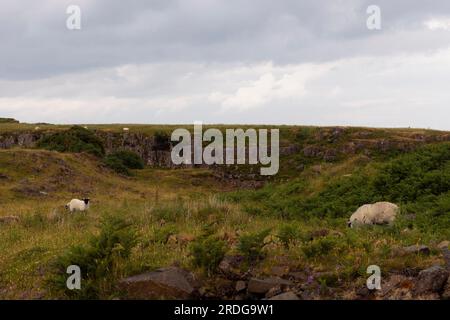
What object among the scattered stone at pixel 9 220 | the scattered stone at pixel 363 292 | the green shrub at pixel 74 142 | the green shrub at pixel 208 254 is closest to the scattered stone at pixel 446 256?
the scattered stone at pixel 363 292

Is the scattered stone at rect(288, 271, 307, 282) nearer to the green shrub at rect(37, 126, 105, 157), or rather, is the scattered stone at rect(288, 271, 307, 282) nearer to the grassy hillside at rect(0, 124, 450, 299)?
the grassy hillside at rect(0, 124, 450, 299)

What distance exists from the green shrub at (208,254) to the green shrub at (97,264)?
1.21m

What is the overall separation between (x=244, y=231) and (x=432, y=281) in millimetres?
5572

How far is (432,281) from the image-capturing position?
7145 mm

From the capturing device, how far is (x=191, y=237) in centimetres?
1092

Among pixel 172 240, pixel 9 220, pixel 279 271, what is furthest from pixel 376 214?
pixel 9 220

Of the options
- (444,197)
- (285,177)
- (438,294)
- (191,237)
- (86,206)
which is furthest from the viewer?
(285,177)

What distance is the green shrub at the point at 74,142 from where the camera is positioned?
54000 millimetres

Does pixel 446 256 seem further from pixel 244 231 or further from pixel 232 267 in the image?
pixel 244 231

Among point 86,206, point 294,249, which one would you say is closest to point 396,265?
point 294,249

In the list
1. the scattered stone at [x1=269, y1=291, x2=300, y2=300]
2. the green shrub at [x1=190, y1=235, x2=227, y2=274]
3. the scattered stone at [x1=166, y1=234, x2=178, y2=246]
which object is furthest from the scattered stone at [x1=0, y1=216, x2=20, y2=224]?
the scattered stone at [x1=269, y1=291, x2=300, y2=300]

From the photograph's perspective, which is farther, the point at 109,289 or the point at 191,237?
the point at 191,237

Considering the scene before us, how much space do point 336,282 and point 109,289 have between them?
3.50m
